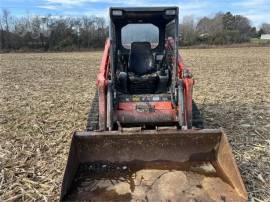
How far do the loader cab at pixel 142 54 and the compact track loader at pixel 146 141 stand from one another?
0.02m

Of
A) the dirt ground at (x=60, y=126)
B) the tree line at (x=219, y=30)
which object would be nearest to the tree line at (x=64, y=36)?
the tree line at (x=219, y=30)

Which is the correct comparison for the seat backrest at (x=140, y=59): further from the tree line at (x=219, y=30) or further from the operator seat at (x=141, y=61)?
the tree line at (x=219, y=30)

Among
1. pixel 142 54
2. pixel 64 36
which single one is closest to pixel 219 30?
pixel 64 36

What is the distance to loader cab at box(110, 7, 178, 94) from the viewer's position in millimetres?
6531

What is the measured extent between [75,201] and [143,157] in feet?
4.09

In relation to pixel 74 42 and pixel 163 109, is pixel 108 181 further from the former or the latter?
pixel 74 42

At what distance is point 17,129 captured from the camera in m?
7.10

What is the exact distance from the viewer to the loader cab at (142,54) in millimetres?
6531

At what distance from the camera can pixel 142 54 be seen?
7.01m

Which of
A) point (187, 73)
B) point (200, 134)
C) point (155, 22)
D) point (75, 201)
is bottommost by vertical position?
point (75, 201)

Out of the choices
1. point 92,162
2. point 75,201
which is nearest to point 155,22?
point 92,162

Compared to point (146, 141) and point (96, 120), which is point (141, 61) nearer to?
A: point (96, 120)

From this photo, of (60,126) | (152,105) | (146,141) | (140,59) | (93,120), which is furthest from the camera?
(60,126)

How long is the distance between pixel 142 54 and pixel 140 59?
0.10 metres
